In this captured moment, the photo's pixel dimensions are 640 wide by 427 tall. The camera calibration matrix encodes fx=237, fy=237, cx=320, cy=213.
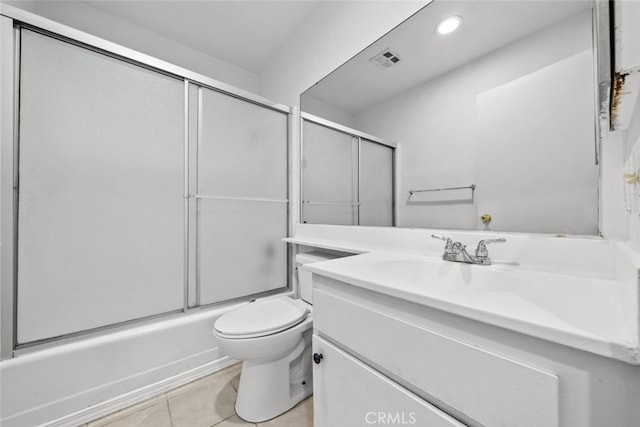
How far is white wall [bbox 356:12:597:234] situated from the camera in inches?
30.2

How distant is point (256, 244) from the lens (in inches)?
69.1

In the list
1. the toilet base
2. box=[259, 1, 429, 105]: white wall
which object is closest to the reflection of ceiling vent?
box=[259, 1, 429, 105]: white wall

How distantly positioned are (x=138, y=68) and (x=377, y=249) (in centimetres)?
164

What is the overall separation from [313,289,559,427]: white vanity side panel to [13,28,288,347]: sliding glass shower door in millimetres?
1171

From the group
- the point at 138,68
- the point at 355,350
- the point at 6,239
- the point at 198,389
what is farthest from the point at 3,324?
the point at 355,350

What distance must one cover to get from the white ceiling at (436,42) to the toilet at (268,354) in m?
1.27

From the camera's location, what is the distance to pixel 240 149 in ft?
5.54

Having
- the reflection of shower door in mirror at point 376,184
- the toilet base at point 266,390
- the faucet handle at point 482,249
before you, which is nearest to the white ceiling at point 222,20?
the reflection of shower door in mirror at point 376,184

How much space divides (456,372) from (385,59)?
1.40m

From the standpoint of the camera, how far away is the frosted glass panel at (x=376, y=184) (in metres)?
1.28

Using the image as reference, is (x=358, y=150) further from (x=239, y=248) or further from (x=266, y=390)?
(x=266, y=390)

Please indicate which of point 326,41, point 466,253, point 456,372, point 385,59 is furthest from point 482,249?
point 326,41

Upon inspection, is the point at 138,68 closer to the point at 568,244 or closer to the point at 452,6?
the point at 452,6

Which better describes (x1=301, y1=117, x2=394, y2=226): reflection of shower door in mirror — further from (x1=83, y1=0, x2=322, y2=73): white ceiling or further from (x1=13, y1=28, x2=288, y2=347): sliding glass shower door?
(x1=83, y1=0, x2=322, y2=73): white ceiling
